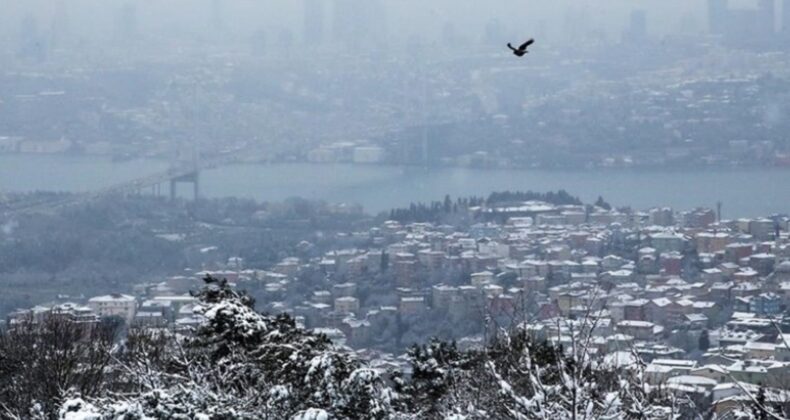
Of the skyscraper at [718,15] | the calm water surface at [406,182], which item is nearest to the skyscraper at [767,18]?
the skyscraper at [718,15]

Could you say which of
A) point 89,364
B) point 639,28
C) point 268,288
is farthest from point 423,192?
point 89,364

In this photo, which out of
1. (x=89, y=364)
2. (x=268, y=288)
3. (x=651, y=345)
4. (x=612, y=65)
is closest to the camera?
(x=89, y=364)

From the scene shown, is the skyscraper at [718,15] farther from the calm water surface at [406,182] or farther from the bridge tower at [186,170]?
the bridge tower at [186,170]

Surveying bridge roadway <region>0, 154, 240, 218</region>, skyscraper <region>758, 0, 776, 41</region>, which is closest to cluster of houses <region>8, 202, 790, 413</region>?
bridge roadway <region>0, 154, 240, 218</region>

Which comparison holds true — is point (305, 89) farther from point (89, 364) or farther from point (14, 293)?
point (89, 364)

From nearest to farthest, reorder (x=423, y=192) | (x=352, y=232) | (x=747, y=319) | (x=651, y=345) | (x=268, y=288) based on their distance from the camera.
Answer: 1. (x=651, y=345)
2. (x=747, y=319)
3. (x=268, y=288)
4. (x=352, y=232)
5. (x=423, y=192)

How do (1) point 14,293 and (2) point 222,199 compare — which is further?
(2) point 222,199

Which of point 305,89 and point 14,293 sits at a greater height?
point 305,89

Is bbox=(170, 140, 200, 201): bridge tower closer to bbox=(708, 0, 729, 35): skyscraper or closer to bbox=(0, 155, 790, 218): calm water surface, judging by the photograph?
bbox=(0, 155, 790, 218): calm water surface
